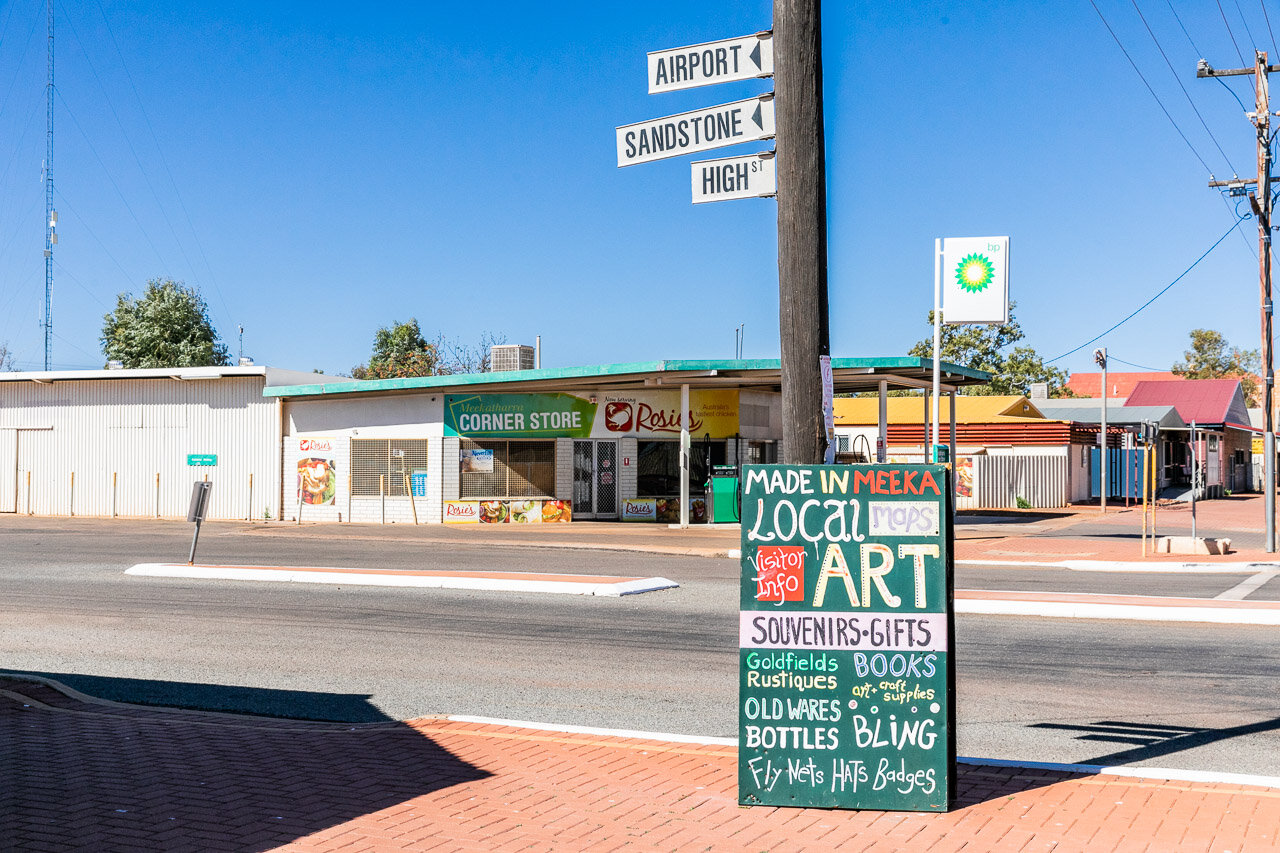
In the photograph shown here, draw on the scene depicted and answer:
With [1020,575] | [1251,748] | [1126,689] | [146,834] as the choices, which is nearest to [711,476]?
[1020,575]

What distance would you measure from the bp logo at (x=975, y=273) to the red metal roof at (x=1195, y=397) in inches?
1187

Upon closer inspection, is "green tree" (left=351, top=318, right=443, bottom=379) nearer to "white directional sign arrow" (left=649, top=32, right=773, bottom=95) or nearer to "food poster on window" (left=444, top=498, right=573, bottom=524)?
"food poster on window" (left=444, top=498, right=573, bottom=524)

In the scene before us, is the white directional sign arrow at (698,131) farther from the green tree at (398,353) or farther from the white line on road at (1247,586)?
the green tree at (398,353)

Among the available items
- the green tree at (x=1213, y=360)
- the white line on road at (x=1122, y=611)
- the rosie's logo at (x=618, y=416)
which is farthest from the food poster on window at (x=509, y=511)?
the green tree at (x=1213, y=360)

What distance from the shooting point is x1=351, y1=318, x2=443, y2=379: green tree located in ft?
249

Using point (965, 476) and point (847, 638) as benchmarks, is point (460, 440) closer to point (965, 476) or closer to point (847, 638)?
point (965, 476)

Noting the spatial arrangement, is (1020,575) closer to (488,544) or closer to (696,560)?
(696,560)

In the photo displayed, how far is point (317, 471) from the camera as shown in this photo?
32000 millimetres

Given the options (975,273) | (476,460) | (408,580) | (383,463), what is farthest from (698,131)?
(383,463)

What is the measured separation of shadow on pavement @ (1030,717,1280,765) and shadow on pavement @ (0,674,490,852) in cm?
395

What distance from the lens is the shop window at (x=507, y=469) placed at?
1214 inches

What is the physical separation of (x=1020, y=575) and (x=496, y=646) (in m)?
10.9

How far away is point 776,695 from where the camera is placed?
5875mm

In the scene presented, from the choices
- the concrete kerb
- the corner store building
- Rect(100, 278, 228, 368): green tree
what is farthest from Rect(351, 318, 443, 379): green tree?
the concrete kerb
